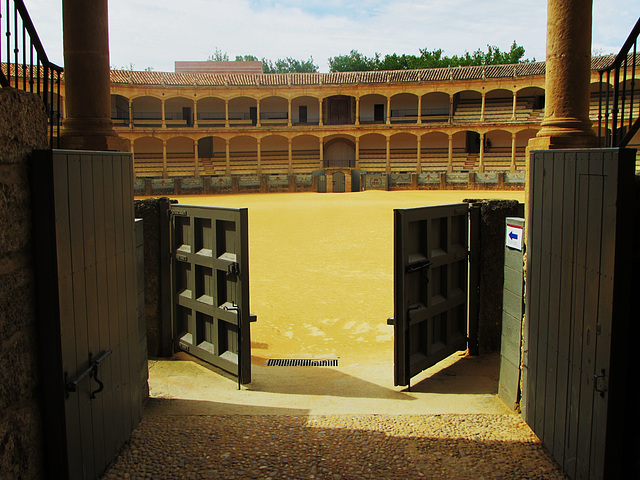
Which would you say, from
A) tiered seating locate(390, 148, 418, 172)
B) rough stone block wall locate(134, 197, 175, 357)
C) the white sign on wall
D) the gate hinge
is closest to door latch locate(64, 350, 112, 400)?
the gate hinge

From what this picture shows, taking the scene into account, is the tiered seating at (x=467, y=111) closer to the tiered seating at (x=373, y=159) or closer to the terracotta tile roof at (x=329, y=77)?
the terracotta tile roof at (x=329, y=77)

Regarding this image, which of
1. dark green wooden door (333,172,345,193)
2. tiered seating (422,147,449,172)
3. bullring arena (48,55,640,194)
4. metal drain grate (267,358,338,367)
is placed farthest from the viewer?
tiered seating (422,147,449,172)

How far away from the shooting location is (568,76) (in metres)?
5.52

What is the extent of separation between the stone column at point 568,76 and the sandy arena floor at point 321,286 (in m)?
3.08

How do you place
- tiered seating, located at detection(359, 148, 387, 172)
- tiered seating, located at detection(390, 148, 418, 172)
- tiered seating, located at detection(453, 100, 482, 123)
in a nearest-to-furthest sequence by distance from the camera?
tiered seating, located at detection(390, 148, 418, 172), tiered seating, located at detection(359, 148, 387, 172), tiered seating, located at detection(453, 100, 482, 123)

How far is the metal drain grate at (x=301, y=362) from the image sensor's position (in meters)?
6.39

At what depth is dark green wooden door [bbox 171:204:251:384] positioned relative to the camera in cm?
516

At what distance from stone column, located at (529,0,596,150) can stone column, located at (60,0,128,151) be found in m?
4.28

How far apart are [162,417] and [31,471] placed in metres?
1.64

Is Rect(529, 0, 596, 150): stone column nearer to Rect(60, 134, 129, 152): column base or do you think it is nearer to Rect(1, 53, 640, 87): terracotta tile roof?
Rect(60, 134, 129, 152): column base

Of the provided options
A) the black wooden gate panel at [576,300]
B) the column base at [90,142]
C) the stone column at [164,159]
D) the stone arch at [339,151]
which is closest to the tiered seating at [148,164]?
the stone column at [164,159]

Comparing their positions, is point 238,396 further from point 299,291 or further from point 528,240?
point 299,291

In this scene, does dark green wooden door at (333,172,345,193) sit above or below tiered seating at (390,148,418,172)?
below

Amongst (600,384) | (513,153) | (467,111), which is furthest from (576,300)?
(467,111)
